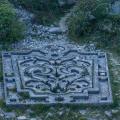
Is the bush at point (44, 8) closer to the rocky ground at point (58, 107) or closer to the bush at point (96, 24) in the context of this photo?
the rocky ground at point (58, 107)

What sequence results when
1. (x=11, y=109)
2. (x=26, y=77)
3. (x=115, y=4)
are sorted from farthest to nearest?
(x=115, y=4) < (x=26, y=77) < (x=11, y=109)

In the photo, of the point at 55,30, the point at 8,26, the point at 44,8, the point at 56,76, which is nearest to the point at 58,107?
the point at 56,76

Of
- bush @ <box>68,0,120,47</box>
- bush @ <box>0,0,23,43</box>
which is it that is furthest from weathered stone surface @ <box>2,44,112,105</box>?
bush @ <box>0,0,23,43</box>

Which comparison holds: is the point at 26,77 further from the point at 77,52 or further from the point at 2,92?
the point at 77,52

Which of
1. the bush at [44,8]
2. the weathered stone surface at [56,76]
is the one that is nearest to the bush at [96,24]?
the weathered stone surface at [56,76]

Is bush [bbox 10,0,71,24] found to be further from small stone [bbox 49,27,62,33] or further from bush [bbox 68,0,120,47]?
bush [bbox 68,0,120,47]

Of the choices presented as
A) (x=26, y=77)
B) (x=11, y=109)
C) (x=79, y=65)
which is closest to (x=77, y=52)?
(x=79, y=65)
